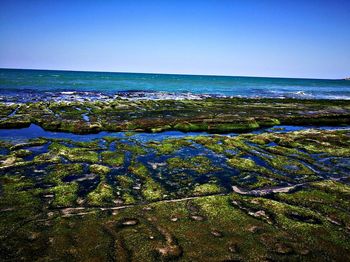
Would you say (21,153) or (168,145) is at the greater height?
(168,145)

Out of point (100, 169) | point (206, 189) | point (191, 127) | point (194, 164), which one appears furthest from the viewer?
point (191, 127)

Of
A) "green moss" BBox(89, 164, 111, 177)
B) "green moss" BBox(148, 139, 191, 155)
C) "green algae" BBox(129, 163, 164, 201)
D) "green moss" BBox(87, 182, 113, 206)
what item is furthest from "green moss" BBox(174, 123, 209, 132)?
"green moss" BBox(87, 182, 113, 206)

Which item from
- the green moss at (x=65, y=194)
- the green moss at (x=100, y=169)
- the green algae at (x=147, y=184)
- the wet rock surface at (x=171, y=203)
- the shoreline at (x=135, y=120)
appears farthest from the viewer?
the shoreline at (x=135, y=120)

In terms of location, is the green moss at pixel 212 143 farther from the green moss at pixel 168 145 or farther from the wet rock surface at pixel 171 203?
the green moss at pixel 168 145

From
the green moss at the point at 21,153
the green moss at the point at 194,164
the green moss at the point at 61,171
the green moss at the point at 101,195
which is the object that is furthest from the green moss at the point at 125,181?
the green moss at the point at 21,153

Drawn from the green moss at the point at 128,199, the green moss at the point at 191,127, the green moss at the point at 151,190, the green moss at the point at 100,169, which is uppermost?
the green moss at the point at 191,127

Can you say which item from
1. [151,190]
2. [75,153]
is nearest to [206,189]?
[151,190]

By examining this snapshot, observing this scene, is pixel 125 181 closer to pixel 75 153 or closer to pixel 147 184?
pixel 147 184

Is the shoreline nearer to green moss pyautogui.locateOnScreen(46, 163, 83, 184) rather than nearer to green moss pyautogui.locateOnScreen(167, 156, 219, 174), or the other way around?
green moss pyautogui.locateOnScreen(167, 156, 219, 174)

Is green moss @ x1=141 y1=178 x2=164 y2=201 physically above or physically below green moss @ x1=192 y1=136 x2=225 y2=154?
below

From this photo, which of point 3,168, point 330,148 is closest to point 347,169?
point 330,148

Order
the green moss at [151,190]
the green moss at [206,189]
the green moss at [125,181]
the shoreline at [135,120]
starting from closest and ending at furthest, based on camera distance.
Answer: the green moss at [151,190] → the green moss at [206,189] → the green moss at [125,181] → the shoreline at [135,120]

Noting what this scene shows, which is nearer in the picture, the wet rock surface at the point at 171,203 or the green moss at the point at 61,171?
the wet rock surface at the point at 171,203
